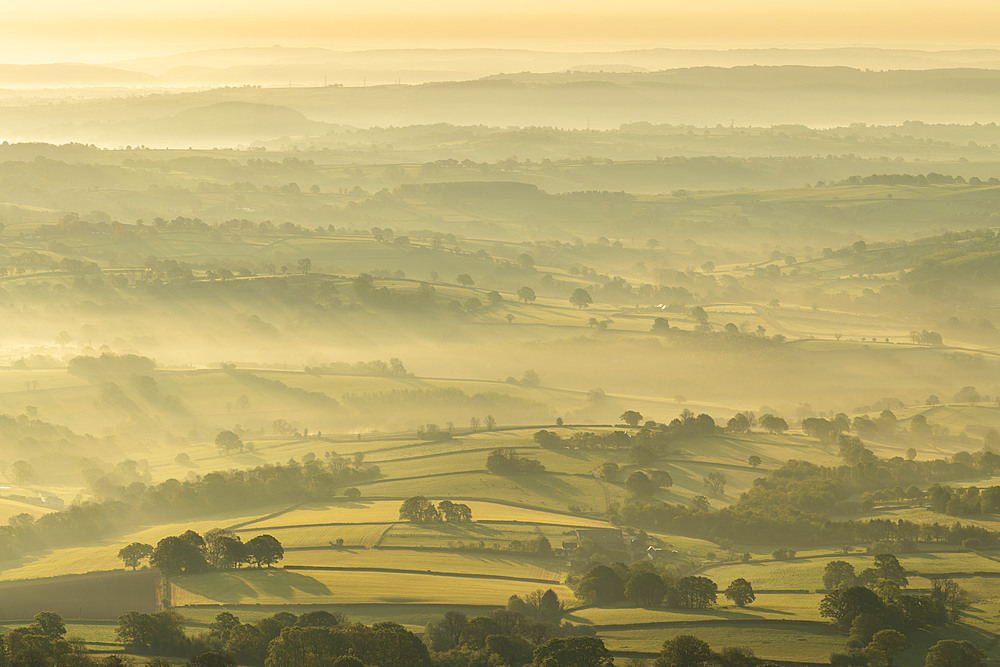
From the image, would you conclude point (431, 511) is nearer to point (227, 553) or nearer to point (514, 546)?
point (514, 546)

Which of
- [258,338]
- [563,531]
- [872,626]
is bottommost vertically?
[872,626]

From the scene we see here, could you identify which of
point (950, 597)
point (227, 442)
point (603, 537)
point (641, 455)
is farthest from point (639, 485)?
point (227, 442)

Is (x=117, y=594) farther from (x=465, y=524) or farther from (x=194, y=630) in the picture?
(x=465, y=524)

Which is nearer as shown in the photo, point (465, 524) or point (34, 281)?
point (465, 524)

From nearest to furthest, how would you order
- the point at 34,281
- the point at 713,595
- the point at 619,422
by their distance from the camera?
the point at 713,595 < the point at 619,422 < the point at 34,281

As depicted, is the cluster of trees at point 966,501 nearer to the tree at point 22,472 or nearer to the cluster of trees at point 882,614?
the cluster of trees at point 882,614

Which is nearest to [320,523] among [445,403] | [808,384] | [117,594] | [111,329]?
[117,594]

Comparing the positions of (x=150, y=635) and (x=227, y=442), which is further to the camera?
(x=227, y=442)
